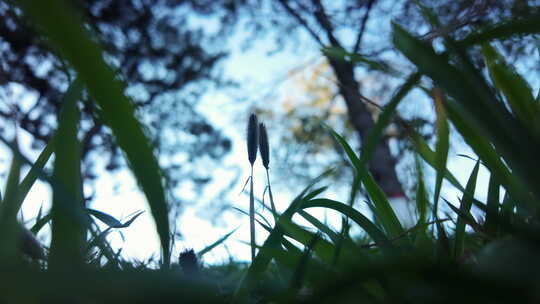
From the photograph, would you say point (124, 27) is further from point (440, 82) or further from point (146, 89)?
point (440, 82)

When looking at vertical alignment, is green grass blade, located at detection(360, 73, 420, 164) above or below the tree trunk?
below

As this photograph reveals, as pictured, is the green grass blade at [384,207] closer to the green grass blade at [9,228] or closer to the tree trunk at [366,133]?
the green grass blade at [9,228]

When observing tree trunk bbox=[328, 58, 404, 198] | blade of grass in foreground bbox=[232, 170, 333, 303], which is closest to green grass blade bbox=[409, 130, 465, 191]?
blade of grass in foreground bbox=[232, 170, 333, 303]

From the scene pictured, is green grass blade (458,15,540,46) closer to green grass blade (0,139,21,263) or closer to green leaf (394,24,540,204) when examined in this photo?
green leaf (394,24,540,204)

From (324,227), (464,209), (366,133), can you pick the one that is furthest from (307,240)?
(366,133)

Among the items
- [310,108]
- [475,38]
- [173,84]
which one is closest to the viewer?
[475,38]

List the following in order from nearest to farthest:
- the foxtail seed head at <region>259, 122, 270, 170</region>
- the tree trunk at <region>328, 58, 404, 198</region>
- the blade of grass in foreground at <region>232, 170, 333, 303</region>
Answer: the blade of grass in foreground at <region>232, 170, 333, 303</region> < the foxtail seed head at <region>259, 122, 270, 170</region> < the tree trunk at <region>328, 58, 404, 198</region>

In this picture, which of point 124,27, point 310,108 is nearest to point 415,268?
point 124,27
